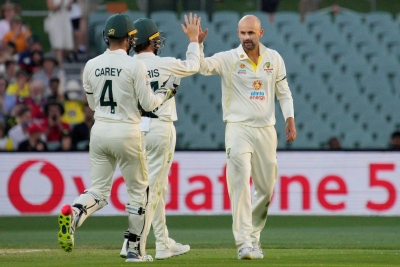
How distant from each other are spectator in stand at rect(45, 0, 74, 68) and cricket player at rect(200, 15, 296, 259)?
8217 mm

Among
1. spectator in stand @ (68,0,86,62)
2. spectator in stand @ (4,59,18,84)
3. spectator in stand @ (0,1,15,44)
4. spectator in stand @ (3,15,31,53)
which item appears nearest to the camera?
spectator in stand @ (4,59,18,84)

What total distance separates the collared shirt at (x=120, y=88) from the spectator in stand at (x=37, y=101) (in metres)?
7.15

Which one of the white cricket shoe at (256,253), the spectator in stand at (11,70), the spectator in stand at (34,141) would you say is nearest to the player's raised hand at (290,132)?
the white cricket shoe at (256,253)

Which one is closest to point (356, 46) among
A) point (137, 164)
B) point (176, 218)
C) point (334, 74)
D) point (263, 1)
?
point (334, 74)

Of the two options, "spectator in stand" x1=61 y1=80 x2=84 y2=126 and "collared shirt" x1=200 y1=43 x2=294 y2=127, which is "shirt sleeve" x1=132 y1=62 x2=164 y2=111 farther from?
"spectator in stand" x1=61 y1=80 x2=84 y2=126

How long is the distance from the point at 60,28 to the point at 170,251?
8365 mm

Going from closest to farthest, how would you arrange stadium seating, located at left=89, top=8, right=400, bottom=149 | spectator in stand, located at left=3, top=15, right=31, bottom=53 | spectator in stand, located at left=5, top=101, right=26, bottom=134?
spectator in stand, located at left=5, top=101, right=26, bottom=134
stadium seating, located at left=89, top=8, right=400, bottom=149
spectator in stand, located at left=3, top=15, right=31, bottom=53

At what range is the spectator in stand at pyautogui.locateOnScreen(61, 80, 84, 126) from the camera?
14.0 metres

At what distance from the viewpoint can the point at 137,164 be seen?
669cm

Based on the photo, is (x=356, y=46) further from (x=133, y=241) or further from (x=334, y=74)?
(x=133, y=241)

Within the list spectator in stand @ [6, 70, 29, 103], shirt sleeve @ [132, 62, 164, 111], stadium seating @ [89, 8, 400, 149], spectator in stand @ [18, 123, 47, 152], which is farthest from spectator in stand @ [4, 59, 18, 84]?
shirt sleeve @ [132, 62, 164, 111]

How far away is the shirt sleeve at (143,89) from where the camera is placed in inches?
257

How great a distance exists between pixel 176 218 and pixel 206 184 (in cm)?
67

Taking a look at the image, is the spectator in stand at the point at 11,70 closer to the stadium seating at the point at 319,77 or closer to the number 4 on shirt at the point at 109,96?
the stadium seating at the point at 319,77
